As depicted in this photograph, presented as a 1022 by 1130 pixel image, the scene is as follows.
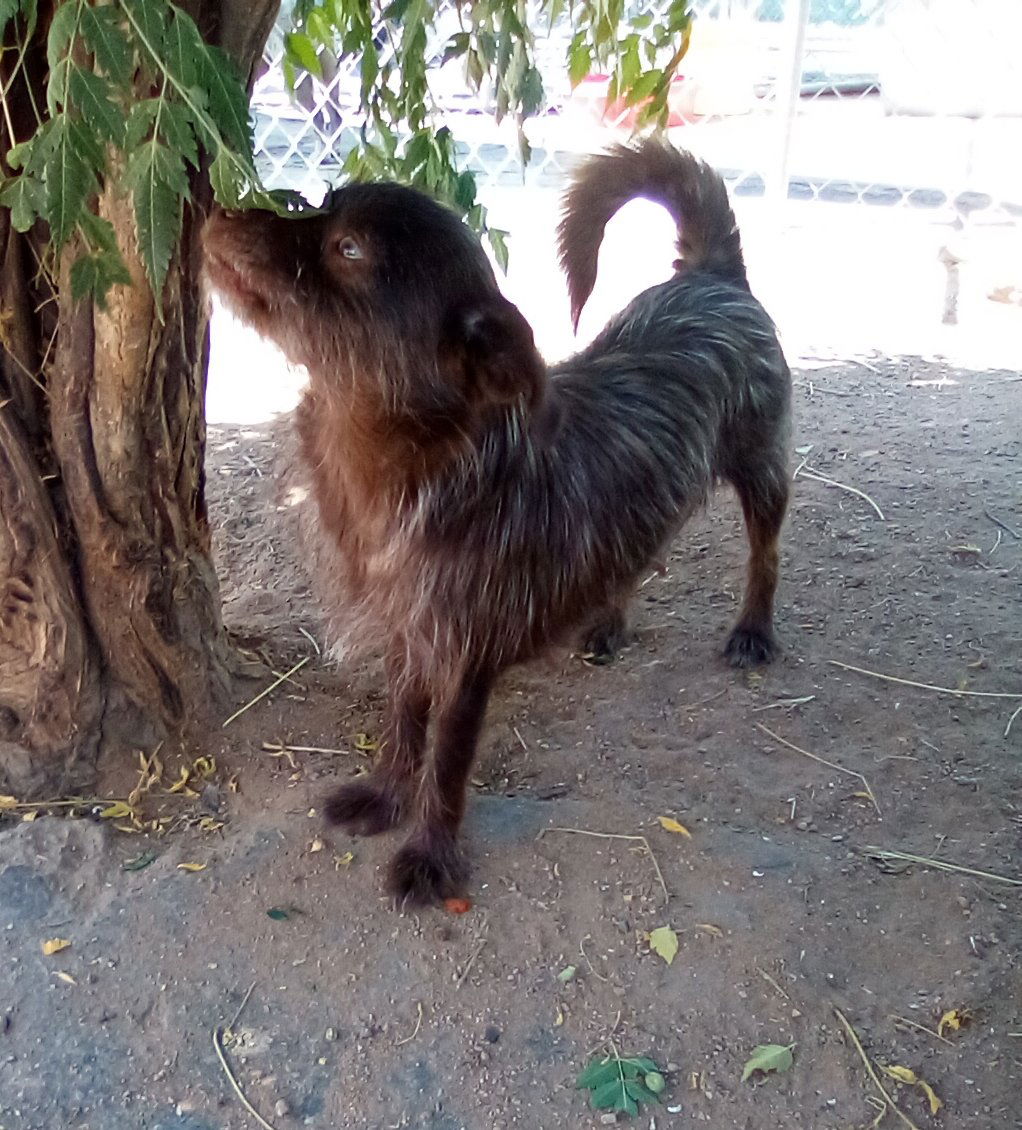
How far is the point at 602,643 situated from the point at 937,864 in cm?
130

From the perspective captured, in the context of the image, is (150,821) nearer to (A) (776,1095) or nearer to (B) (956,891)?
(A) (776,1095)

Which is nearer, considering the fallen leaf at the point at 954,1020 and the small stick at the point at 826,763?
the fallen leaf at the point at 954,1020

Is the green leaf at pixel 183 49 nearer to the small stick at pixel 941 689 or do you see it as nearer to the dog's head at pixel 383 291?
the dog's head at pixel 383 291

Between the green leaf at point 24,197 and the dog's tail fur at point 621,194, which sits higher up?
the green leaf at point 24,197

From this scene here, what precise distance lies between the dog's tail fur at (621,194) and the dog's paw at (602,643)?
0.99 metres

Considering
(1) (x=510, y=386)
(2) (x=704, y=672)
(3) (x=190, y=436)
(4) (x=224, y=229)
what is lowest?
(2) (x=704, y=672)

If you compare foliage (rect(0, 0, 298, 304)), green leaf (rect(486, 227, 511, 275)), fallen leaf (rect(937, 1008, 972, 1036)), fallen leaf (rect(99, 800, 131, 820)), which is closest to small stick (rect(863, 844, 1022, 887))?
fallen leaf (rect(937, 1008, 972, 1036))

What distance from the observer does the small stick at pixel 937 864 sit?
2.93 m

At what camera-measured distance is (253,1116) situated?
7.48 ft

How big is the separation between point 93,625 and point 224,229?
1128 mm

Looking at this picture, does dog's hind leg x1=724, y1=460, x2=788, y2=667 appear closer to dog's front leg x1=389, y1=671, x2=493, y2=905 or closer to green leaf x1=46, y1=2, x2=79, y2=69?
dog's front leg x1=389, y1=671, x2=493, y2=905

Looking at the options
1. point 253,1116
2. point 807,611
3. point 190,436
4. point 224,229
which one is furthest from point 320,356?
point 807,611

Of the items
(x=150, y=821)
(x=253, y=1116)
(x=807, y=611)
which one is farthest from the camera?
(x=807, y=611)

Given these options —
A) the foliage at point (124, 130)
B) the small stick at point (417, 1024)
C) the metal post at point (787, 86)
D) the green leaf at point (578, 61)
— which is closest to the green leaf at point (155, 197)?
the foliage at point (124, 130)
